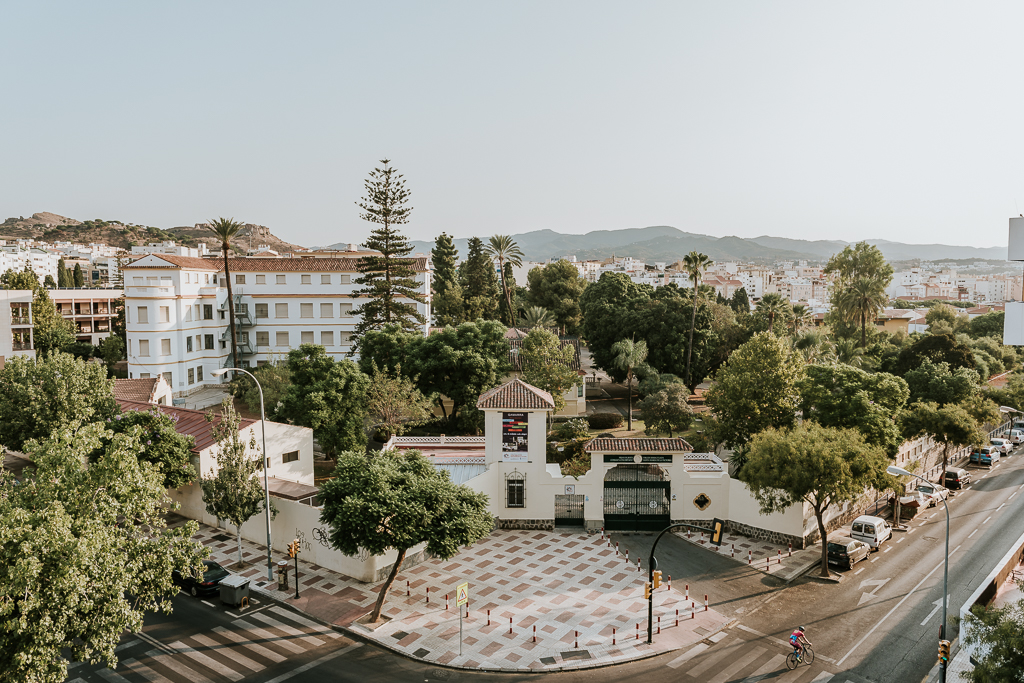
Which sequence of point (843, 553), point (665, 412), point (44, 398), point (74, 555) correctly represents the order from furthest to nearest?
point (665, 412) → point (44, 398) → point (843, 553) → point (74, 555)

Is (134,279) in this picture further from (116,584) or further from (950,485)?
(950,485)

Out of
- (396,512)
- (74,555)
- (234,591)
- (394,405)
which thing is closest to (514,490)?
(396,512)

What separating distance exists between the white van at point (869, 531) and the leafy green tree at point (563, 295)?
52809 mm

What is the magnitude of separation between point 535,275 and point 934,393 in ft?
161

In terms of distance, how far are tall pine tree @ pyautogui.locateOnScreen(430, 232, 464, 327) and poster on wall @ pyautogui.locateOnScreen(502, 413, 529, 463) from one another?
45472mm

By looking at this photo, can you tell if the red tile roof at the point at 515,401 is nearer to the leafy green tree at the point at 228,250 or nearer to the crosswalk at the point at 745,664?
the crosswalk at the point at 745,664

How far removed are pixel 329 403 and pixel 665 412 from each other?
67.4 feet

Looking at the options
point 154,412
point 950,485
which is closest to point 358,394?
point 154,412

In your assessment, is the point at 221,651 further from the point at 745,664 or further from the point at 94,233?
the point at 94,233

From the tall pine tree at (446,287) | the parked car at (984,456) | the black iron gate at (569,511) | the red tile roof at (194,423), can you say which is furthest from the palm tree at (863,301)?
the red tile roof at (194,423)

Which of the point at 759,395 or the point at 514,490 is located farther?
the point at 759,395

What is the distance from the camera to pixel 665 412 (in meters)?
41.3

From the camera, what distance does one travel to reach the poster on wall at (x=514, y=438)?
2902 centimetres

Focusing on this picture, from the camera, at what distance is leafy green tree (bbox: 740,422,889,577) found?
78.1 ft
